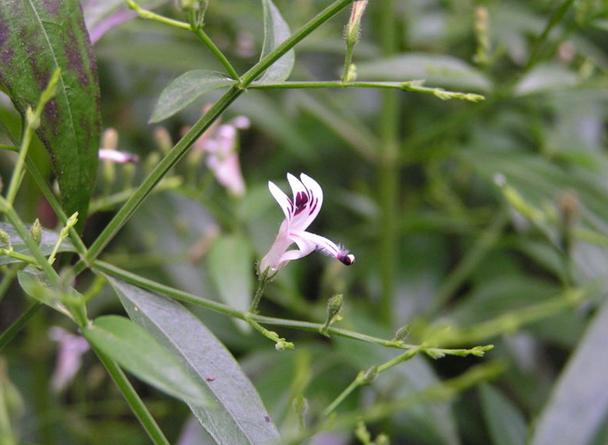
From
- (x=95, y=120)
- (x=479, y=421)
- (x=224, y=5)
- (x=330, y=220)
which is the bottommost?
(x=479, y=421)

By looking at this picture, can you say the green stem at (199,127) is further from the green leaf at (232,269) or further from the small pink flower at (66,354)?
the small pink flower at (66,354)

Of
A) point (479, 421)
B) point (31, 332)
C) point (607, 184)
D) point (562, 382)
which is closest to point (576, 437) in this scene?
point (562, 382)

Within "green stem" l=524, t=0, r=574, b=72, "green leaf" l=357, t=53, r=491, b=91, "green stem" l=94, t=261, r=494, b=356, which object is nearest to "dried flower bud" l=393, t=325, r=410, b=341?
"green stem" l=94, t=261, r=494, b=356

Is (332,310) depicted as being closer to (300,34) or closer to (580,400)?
(300,34)

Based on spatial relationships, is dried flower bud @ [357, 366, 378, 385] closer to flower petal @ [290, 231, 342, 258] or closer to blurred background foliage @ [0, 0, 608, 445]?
flower petal @ [290, 231, 342, 258]

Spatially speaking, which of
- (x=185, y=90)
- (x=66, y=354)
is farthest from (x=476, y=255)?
(x=185, y=90)

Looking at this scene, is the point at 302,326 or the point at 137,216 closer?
the point at 302,326

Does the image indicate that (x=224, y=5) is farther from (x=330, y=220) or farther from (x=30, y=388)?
(x=30, y=388)

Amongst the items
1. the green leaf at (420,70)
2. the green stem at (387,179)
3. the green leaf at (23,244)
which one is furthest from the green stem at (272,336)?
the green stem at (387,179)
